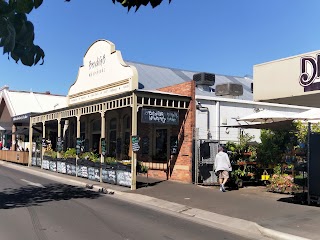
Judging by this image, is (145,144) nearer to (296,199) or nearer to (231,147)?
(231,147)

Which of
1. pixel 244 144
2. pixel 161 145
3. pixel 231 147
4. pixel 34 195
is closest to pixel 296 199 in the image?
pixel 231 147

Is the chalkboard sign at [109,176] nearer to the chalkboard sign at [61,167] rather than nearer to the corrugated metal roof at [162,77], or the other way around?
the chalkboard sign at [61,167]

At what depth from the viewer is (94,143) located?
25.6 metres

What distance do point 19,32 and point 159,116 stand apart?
569 inches

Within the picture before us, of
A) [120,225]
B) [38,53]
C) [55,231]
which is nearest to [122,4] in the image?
[38,53]

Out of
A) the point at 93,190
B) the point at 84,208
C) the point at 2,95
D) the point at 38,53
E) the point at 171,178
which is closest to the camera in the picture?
the point at 38,53

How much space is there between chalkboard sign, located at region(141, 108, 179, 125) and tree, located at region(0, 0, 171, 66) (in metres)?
13.8

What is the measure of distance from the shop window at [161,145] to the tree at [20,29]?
669 inches

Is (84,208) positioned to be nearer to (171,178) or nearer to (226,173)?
(226,173)

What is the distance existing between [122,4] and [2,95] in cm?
4140

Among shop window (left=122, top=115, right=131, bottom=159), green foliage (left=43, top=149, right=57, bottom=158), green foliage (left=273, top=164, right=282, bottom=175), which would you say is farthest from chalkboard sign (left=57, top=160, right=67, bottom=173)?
green foliage (left=273, top=164, right=282, bottom=175)

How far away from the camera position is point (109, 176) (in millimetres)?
17531

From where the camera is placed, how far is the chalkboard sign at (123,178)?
1600 cm

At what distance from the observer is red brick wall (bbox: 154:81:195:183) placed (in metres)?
17.4
